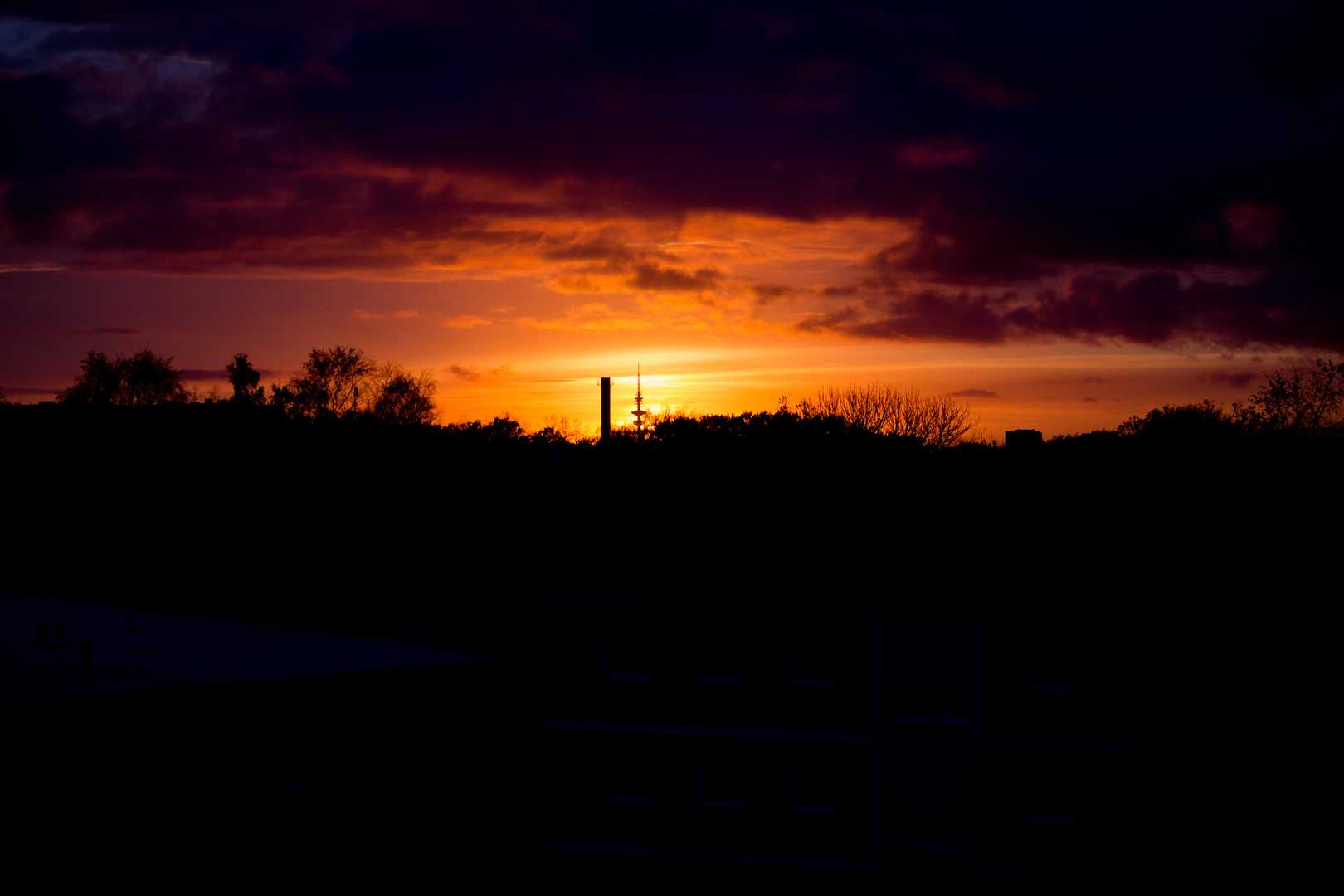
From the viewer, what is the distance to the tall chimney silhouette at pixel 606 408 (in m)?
62.9

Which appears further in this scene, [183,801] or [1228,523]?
[1228,523]

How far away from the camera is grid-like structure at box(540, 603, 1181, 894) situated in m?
23.6

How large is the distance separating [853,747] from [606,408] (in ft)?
135

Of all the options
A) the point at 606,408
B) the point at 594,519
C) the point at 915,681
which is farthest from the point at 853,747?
the point at 606,408

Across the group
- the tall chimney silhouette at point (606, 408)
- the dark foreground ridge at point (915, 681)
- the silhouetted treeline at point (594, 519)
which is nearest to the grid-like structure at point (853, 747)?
the dark foreground ridge at point (915, 681)

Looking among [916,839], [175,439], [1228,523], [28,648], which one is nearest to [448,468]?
[175,439]

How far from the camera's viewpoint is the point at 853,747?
24297 mm

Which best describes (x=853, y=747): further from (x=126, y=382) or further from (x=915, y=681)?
(x=126, y=382)

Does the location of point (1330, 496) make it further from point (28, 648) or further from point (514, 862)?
point (28, 648)

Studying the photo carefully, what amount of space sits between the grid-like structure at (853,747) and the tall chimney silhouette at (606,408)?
37.7 m

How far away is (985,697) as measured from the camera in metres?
24.2

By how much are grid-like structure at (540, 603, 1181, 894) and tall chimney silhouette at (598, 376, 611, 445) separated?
37.7m

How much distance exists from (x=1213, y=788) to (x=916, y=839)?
6.48m

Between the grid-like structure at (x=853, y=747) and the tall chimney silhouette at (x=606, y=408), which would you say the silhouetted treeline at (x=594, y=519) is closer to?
the grid-like structure at (x=853, y=747)
